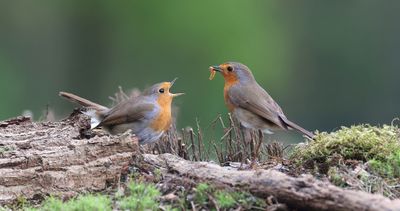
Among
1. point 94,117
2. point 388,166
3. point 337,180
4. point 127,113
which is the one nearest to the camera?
point 337,180

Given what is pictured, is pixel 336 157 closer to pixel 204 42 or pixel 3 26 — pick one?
pixel 204 42

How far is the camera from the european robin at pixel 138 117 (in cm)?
1038

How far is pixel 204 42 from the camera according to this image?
97.6 ft

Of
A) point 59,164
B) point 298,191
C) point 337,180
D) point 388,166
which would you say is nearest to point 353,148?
point 388,166

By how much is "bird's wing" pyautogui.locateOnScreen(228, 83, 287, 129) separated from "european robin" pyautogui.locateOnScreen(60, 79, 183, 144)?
654mm

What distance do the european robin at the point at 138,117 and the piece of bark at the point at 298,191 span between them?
210 cm

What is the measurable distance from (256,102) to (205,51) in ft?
62.0

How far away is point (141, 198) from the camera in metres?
7.87

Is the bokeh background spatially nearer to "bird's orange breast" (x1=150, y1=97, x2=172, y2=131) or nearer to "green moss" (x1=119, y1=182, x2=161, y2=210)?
"bird's orange breast" (x1=150, y1=97, x2=172, y2=131)

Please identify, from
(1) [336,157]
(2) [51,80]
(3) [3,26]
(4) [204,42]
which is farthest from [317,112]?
(1) [336,157]

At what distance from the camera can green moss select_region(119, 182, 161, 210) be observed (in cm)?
773

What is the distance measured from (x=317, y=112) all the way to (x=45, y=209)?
21.3 metres

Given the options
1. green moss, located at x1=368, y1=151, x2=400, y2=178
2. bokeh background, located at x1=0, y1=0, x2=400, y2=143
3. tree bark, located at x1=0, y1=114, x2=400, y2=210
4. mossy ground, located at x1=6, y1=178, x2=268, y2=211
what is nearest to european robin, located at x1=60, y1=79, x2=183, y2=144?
tree bark, located at x1=0, y1=114, x2=400, y2=210

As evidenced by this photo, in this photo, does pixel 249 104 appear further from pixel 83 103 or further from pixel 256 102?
pixel 83 103
